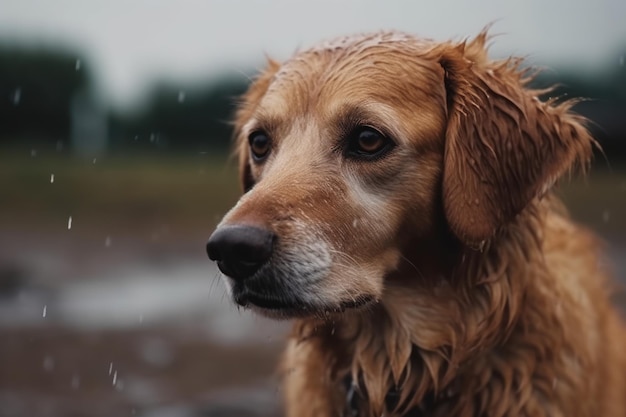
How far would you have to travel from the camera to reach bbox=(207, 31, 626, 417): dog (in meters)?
3.48

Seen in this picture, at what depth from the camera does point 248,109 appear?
4.50 meters

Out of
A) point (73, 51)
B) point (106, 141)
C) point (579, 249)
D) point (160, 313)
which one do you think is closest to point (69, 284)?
point (160, 313)

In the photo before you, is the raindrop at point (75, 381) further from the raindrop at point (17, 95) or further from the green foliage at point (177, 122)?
the raindrop at point (17, 95)

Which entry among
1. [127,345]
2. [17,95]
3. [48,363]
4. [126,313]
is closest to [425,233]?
[48,363]

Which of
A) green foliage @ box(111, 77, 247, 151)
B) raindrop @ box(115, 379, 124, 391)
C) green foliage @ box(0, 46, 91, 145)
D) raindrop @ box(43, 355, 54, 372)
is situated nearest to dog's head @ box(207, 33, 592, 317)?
raindrop @ box(115, 379, 124, 391)

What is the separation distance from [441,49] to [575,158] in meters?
0.75

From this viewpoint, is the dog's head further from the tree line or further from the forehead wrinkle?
the tree line

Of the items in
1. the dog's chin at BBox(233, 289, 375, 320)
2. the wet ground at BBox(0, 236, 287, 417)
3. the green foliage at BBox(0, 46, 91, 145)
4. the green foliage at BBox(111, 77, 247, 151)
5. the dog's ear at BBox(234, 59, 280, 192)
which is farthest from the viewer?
the green foliage at BBox(111, 77, 247, 151)

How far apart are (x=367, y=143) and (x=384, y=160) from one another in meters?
0.11

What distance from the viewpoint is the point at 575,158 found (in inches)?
146

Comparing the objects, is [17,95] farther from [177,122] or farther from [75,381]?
[75,381]

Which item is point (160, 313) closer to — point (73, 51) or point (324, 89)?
point (324, 89)

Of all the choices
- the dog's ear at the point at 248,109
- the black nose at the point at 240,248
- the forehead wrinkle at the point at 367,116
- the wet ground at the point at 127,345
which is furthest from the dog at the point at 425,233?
the wet ground at the point at 127,345

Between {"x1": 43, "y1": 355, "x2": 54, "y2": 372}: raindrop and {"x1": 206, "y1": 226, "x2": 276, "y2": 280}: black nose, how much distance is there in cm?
526
